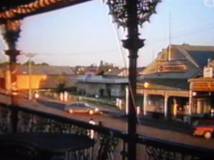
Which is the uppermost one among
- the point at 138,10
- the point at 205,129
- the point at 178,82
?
the point at 138,10

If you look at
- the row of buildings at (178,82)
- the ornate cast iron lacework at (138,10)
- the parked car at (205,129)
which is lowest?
the parked car at (205,129)

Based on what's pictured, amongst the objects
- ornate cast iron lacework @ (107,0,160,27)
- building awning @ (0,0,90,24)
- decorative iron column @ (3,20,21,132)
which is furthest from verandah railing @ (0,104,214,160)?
building awning @ (0,0,90,24)

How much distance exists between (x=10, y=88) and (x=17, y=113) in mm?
1056

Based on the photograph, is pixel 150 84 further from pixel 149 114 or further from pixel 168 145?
pixel 168 145

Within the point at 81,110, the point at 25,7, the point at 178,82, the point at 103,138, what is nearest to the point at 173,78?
the point at 178,82

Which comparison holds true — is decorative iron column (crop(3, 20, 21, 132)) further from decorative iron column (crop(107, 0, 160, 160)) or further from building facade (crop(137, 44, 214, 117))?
building facade (crop(137, 44, 214, 117))

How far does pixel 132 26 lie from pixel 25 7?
5.86ft

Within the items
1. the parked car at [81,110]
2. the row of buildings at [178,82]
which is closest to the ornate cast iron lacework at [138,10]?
the row of buildings at [178,82]

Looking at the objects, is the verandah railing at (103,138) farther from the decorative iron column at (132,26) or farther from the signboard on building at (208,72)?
the signboard on building at (208,72)

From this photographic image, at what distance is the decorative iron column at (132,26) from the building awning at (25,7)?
72 cm

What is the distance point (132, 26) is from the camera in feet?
10.6

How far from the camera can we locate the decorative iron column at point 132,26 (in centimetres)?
312

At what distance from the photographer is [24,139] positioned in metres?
3.31

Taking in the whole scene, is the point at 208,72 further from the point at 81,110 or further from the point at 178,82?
the point at 81,110
